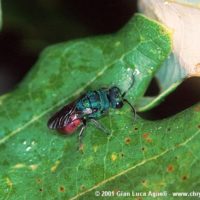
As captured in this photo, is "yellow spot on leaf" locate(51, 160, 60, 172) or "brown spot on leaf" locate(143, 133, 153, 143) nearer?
"brown spot on leaf" locate(143, 133, 153, 143)

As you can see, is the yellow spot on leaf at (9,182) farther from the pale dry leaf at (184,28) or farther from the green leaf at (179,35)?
the pale dry leaf at (184,28)

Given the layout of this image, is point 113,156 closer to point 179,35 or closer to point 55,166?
point 55,166

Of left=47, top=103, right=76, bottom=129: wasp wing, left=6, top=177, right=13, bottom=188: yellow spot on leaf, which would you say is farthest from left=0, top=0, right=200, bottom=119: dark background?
left=6, top=177, right=13, bottom=188: yellow spot on leaf

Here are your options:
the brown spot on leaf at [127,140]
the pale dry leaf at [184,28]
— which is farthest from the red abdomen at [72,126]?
the pale dry leaf at [184,28]

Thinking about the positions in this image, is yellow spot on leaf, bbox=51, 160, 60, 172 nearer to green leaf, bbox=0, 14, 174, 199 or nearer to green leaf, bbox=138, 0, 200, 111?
green leaf, bbox=0, 14, 174, 199

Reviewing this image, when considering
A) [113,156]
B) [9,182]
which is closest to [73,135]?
[113,156]

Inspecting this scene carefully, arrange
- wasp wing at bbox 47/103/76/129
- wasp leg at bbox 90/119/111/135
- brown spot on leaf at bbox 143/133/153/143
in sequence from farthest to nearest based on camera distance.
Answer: wasp wing at bbox 47/103/76/129
wasp leg at bbox 90/119/111/135
brown spot on leaf at bbox 143/133/153/143
